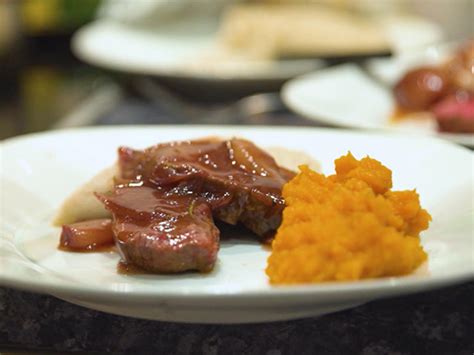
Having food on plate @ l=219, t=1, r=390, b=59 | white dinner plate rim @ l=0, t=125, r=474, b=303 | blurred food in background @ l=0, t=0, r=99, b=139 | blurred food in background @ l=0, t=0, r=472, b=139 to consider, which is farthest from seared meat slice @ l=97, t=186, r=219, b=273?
blurred food in background @ l=0, t=0, r=99, b=139

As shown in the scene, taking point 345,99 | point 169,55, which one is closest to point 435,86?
point 345,99

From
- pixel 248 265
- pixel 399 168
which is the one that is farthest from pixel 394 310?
pixel 399 168

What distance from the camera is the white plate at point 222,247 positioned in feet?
2.71

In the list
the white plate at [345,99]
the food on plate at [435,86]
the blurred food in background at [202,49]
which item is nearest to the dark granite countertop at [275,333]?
the white plate at [345,99]

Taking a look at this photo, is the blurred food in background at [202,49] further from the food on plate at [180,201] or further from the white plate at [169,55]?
the food on plate at [180,201]

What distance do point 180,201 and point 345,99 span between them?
3.61 feet

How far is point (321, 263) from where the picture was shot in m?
0.88

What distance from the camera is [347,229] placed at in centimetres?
89

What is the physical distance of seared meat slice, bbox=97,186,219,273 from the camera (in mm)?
992

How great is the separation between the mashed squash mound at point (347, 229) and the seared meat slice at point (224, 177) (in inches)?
3.4

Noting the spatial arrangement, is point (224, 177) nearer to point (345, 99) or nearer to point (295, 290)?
point (295, 290)

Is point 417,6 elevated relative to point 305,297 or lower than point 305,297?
lower

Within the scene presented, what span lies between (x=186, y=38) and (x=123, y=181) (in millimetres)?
1979

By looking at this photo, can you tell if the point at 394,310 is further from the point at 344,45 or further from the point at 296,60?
the point at 344,45
